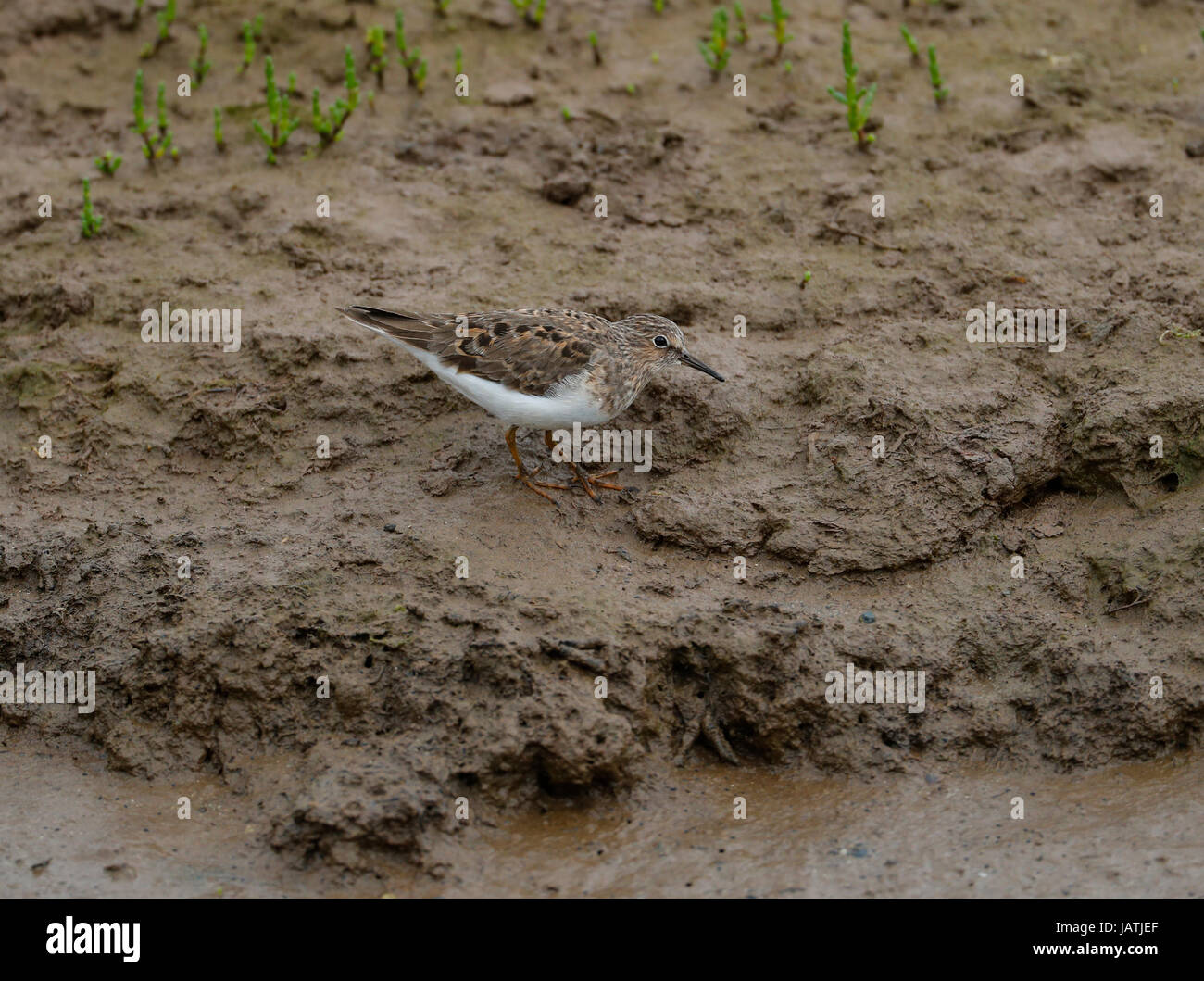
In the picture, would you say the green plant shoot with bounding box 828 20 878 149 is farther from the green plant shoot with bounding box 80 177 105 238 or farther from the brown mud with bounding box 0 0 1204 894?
the green plant shoot with bounding box 80 177 105 238

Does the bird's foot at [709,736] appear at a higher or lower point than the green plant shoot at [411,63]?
lower

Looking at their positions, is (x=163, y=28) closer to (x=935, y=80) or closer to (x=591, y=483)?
(x=591, y=483)

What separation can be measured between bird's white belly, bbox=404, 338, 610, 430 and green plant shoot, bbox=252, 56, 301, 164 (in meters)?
3.05

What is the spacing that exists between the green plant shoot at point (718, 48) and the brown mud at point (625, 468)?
0.60 ft

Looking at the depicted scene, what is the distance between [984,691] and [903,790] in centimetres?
68

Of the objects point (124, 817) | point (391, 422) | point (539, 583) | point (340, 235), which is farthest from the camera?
point (340, 235)

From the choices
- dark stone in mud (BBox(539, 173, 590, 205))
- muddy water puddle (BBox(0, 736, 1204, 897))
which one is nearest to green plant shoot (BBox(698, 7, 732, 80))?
dark stone in mud (BBox(539, 173, 590, 205))

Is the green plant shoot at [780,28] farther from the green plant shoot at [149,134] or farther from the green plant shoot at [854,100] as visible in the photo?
the green plant shoot at [149,134]

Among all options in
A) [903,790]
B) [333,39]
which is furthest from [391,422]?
[333,39]

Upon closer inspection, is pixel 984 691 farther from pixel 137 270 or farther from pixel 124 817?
pixel 137 270

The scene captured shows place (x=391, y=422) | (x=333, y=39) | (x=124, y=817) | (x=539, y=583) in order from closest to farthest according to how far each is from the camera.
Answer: (x=124, y=817), (x=539, y=583), (x=391, y=422), (x=333, y=39)

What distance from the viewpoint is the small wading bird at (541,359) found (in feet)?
21.3

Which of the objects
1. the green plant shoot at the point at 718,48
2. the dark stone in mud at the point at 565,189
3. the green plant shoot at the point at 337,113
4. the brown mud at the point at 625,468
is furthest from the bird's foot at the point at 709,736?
the green plant shoot at the point at 718,48

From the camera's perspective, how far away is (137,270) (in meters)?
7.94
